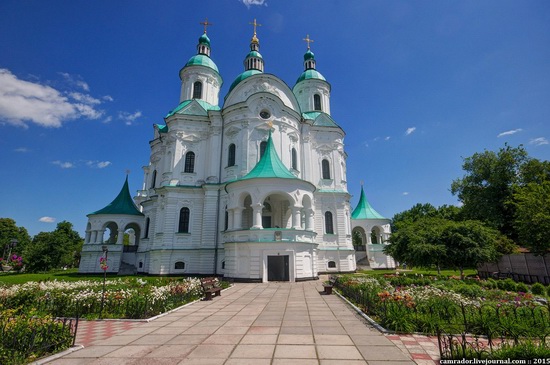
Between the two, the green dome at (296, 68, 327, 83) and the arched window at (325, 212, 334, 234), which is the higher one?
the green dome at (296, 68, 327, 83)

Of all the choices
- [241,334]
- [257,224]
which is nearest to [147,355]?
[241,334]

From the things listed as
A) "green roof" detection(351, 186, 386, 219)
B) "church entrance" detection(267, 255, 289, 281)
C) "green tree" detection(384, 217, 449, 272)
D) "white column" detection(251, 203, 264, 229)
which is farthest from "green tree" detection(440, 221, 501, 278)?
"green roof" detection(351, 186, 386, 219)

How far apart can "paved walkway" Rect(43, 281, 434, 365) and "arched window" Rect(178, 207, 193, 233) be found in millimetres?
18055

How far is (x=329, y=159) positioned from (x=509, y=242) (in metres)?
19.0

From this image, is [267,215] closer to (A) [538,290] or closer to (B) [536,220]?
(A) [538,290]

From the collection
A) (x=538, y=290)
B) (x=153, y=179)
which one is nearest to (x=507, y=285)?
(x=538, y=290)

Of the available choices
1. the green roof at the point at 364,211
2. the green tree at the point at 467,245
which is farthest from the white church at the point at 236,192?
the green tree at the point at 467,245

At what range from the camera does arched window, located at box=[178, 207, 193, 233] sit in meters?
28.3

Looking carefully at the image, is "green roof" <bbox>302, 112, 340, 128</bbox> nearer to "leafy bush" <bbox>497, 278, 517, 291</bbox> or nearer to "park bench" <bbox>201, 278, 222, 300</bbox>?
"leafy bush" <bbox>497, 278, 517, 291</bbox>

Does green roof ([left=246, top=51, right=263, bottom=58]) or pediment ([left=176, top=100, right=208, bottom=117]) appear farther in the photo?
green roof ([left=246, top=51, right=263, bottom=58])

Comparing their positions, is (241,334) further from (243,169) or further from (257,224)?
(243,169)

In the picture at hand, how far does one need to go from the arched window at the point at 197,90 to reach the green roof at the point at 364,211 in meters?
25.9

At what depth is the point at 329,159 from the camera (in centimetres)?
3359

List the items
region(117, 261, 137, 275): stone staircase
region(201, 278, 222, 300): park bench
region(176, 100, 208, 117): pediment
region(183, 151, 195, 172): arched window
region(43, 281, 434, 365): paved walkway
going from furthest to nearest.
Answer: region(176, 100, 208, 117): pediment → region(117, 261, 137, 275): stone staircase → region(183, 151, 195, 172): arched window → region(201, 278, 222, 300): park bench → region(43, 281, 434, 365): paved walkway
